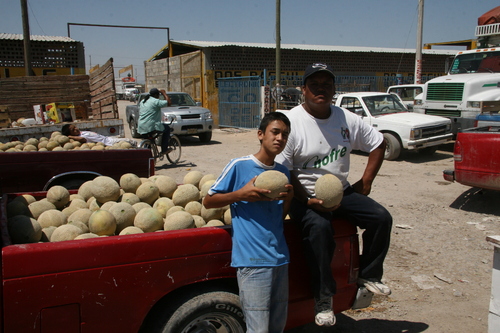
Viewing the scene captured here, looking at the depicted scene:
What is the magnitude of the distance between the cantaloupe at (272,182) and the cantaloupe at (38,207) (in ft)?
7.38

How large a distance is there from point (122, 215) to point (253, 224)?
1277mm

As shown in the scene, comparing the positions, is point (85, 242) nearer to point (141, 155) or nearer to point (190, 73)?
point (141, 155)

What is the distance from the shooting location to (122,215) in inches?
129

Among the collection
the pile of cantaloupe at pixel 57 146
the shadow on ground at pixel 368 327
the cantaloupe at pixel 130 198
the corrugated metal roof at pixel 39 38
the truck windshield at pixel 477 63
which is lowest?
the shadow on ground at pixel 368 327

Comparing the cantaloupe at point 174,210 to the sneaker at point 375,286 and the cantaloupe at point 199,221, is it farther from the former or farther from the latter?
the sneaker at point 375,286

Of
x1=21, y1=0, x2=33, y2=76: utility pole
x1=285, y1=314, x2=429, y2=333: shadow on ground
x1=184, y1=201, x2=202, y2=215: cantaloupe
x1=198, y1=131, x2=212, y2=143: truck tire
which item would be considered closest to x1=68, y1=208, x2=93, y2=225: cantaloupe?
x1=184, y1=201, x2=202, y2=215: cantaloupe

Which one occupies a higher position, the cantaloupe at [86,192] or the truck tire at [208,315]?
the cantaloupe at [86,192]

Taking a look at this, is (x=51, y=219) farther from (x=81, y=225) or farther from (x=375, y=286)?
(x=375, y=286)

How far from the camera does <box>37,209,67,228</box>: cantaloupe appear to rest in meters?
3.30

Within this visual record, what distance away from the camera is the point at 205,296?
2672 mm

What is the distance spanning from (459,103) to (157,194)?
1222 centimetres

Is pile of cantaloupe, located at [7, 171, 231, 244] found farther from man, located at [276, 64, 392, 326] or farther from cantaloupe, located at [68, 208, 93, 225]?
man, located at [276, 64, 392, 326]

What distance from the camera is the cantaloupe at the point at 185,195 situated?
3.71 metres

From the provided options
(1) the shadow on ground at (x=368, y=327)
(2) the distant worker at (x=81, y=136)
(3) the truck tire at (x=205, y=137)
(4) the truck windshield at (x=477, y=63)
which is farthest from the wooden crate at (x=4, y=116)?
(4) the truck windshield at (x=477, y=63)
